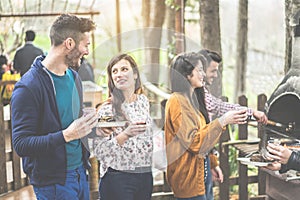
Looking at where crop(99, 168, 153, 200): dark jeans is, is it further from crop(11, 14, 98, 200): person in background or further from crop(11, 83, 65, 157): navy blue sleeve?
crop(11, 83, 65, 157): navy blue sleeve

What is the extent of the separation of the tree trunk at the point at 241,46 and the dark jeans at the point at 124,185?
4.98 m

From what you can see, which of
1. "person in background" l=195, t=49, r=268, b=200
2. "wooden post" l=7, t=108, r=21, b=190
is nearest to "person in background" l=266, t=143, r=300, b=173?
"person in background" l=195, t=49, r=268, b=200

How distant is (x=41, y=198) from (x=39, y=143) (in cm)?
30

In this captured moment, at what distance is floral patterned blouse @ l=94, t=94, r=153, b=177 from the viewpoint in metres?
2.61

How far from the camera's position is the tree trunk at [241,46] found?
296 inches

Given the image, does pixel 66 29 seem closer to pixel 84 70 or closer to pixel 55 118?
pixel 55 118

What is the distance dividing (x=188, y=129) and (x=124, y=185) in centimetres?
44

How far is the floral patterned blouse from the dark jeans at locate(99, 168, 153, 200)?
0.04 metres

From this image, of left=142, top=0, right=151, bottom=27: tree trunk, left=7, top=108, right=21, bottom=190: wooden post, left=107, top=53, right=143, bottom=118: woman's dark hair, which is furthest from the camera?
left=142, top=0, right=151, bottom=27: tree trunk

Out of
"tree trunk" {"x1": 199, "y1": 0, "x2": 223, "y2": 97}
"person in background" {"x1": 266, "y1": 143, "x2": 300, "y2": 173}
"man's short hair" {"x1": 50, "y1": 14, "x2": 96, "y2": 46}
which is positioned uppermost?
"tree trunk" {"x1": 199, "y1": 0, "x2": 223, "y2": 97}

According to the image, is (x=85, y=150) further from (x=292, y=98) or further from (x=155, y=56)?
(x=155, y=56)

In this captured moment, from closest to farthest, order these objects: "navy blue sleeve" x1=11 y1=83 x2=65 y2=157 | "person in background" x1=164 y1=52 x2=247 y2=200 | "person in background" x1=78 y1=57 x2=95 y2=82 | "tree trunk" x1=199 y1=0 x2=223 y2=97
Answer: "navy blue sleeve" x1=11 y1=83 x2=65 y2=157
"person in background" x1=164 y1=52 x2=247 y2=200
"person in background" x1=78 y1=57 x2=95 y2=82
"tree trunk" x1=199 y1=0 x2=223 y2=97

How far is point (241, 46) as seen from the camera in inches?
320

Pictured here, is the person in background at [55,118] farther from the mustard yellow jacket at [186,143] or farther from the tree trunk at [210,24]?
the tree trunk at [210,24]
